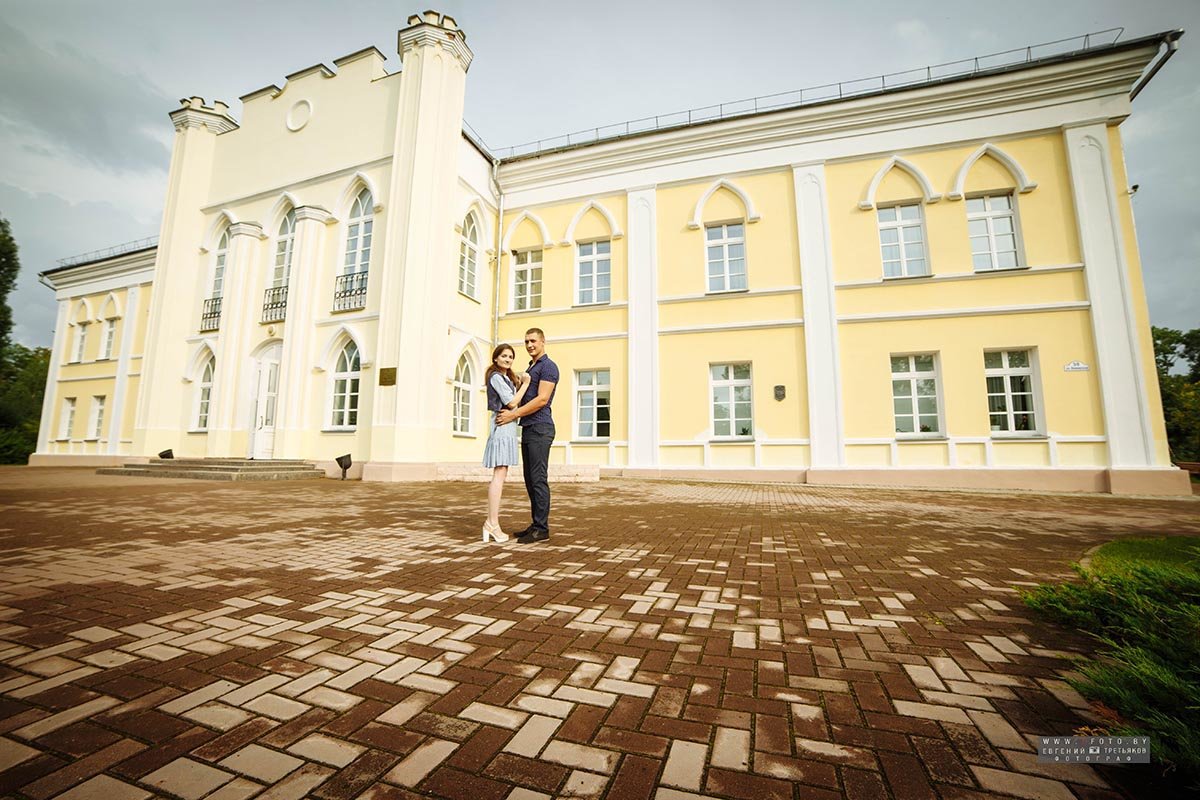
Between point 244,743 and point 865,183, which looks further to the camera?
point 865,183

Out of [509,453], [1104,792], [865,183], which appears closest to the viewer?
[1104,792]

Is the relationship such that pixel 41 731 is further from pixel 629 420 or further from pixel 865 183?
pixel 865 183

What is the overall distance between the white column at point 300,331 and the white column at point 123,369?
11.6 meters

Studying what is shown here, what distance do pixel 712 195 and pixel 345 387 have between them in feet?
37.7

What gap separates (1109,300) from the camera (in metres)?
10.7

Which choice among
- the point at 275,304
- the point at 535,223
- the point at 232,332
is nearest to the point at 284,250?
the point at 275,304

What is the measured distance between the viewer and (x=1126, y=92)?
11000 millimetres

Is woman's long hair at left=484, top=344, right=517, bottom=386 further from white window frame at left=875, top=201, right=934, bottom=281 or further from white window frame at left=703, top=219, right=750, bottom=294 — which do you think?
white window frame at left=875, top=201, right=934, bottom=281

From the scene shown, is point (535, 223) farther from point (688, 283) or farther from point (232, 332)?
point (232, 332)

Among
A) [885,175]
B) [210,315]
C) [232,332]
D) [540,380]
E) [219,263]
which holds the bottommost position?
[540,380]

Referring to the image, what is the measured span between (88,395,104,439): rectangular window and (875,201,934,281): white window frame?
29.3 m

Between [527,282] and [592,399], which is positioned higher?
[527,282]

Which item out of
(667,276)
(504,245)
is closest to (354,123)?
(504,245)

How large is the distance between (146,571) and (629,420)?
10841 millimetres
